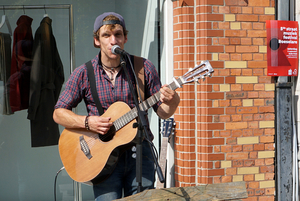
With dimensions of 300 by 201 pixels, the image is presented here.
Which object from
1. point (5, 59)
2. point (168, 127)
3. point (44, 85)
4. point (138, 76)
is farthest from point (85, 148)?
point (5, 59)

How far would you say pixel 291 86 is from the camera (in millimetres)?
3707

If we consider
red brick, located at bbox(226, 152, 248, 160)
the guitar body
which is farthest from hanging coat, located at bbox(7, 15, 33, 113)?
red brick, located at bbox(226, 152, 248, 160)

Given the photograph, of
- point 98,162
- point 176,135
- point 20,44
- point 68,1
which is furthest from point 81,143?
point 68,1

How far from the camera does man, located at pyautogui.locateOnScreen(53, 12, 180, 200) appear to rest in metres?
2.33

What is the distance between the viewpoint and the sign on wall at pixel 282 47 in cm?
364

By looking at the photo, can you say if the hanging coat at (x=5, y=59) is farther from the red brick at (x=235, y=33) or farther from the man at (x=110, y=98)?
the red brick at (x=235, y=33)

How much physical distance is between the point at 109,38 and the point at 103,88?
0.35 metres

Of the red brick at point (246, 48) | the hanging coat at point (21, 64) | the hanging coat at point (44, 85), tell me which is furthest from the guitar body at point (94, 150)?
the red brick at point (246, 48)

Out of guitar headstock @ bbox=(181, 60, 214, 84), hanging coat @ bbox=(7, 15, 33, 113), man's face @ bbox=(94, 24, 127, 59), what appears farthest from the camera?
hanging coat @ bbox=(7, 15, 33, 113)

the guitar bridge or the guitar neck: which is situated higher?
the guitar neck

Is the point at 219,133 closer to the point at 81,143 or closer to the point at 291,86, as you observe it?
the point at 291,86

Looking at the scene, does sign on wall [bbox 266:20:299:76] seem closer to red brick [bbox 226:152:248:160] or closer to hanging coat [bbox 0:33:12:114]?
red brick [bbox 226:152:248:160]

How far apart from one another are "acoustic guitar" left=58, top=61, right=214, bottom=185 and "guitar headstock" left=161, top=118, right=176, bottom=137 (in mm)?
1267

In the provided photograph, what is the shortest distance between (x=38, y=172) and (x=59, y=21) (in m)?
1.76
